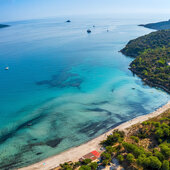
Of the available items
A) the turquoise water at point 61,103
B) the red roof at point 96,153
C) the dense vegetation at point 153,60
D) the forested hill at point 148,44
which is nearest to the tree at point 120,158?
the red roof at point 96,153

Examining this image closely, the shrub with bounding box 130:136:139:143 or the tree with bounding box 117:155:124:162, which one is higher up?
the shrub with bounding box 130:136:139:143

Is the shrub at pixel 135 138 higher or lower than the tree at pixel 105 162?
higher

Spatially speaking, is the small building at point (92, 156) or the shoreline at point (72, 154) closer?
the small building at point (92, 156)

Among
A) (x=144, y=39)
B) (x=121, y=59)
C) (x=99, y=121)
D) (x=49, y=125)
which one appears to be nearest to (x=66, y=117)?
(x=49, y=125)

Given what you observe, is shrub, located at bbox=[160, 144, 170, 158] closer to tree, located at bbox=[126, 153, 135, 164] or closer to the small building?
tree, located at bbox=[126, 153, 135, 164]

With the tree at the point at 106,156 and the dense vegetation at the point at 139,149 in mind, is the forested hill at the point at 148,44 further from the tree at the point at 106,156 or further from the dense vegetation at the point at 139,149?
the tree at the point at 106,156

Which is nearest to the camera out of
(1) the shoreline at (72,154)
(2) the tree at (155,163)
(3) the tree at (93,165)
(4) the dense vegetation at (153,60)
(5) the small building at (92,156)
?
(2) the tree at (155,163)

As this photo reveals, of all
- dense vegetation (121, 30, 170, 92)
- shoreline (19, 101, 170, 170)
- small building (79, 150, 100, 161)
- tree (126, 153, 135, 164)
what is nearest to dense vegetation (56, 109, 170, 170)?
tree (126, 153, 135, 164)

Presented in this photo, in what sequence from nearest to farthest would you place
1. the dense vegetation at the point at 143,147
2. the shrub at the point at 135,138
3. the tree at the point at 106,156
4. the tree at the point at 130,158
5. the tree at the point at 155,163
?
the tree at the point at 155,163 < the dense vegetation at the point at 143,147 < the tree at the point at 130,158 < the tree at the point at 106,156 < the shrub at the point at 135,138

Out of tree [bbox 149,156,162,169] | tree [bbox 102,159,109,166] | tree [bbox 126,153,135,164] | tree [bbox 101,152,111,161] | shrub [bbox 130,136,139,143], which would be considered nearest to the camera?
tree [bbox 149,156,162,169]
